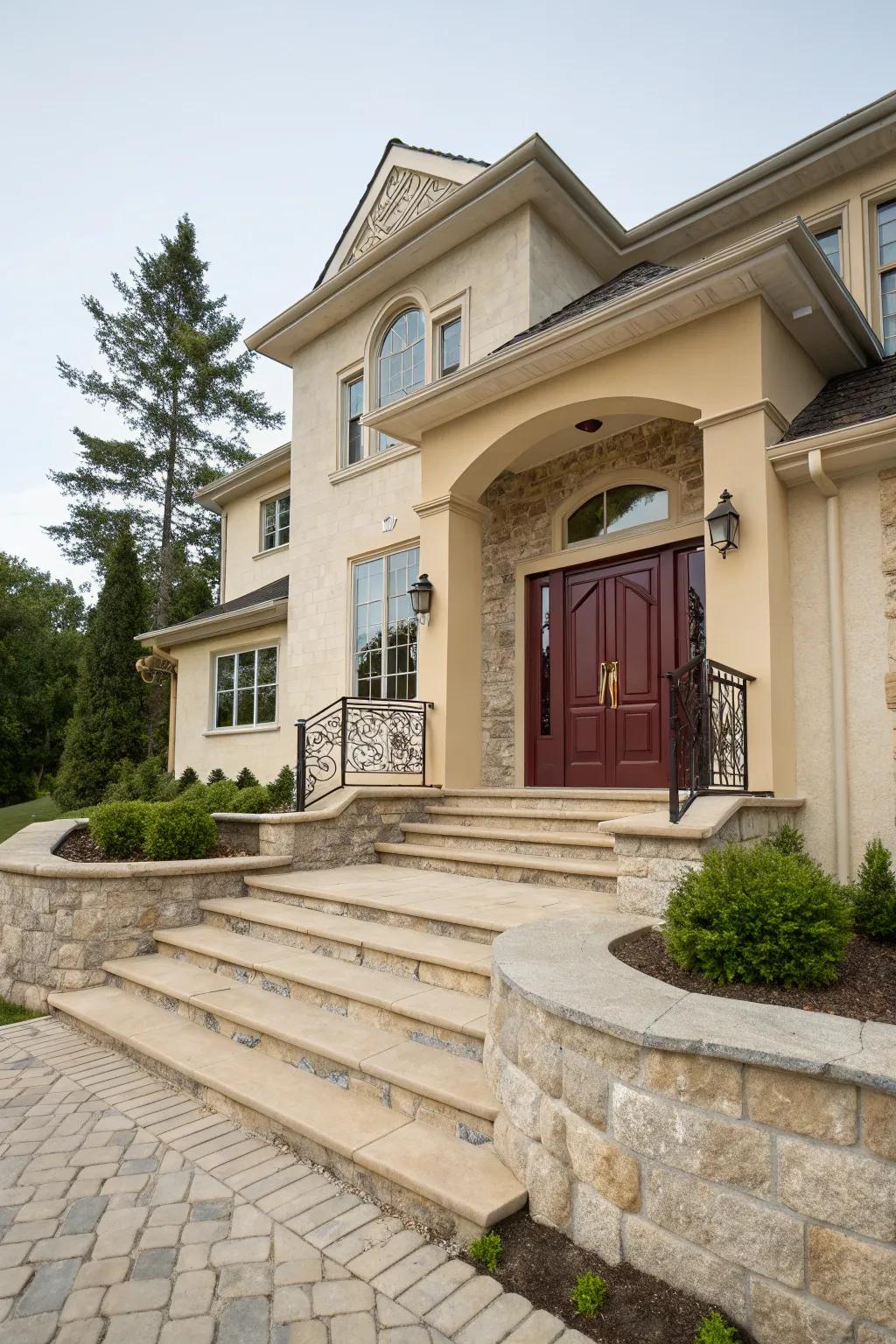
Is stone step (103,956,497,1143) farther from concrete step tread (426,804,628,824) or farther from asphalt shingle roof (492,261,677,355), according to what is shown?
asphalt shingle roof (492,261,677,355)

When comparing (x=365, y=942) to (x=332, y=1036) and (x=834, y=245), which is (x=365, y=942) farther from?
(x=834, y=245)

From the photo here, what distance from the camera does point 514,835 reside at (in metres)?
5.74

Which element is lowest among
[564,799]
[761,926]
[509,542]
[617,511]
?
[761,926]

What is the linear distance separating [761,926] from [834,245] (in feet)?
24.3

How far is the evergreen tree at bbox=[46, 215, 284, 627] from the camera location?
22094mm

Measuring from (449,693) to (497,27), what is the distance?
7.61 metres

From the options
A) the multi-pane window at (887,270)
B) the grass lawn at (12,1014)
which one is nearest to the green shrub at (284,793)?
the grass lawn at (12,1014)

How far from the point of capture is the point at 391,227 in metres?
9.94

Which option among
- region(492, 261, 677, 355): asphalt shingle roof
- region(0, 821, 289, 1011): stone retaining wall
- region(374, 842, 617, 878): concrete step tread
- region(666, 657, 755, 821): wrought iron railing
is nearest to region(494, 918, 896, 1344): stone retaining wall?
region(666, 657, 755, 821): wrought iron railing

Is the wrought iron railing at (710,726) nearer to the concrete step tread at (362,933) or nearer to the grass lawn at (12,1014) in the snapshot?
the concrete step tread at (362,933)

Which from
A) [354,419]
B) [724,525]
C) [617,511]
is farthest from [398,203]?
[724,525]

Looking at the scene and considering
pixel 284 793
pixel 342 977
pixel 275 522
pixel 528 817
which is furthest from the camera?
pixel 275 522

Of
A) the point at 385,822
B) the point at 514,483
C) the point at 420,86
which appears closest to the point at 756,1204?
the point at 385,822

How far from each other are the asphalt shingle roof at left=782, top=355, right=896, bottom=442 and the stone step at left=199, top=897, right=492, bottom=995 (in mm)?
4241
